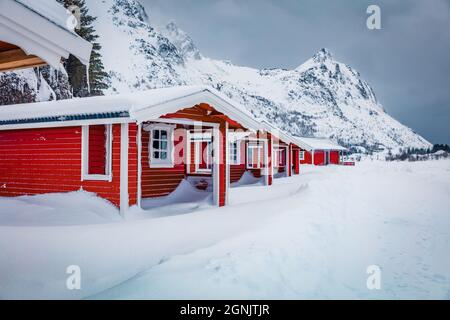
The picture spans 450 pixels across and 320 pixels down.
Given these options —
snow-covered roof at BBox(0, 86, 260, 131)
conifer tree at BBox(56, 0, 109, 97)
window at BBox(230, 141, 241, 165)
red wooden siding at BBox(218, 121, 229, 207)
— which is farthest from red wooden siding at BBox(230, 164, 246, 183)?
conifer tree at BBox(56, 0, 109, 97)

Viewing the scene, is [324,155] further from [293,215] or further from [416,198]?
[293,215]

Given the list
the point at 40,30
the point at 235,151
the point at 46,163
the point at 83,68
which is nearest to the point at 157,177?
the point at 46,163

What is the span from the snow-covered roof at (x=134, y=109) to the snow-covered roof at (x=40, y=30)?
13.1 feet

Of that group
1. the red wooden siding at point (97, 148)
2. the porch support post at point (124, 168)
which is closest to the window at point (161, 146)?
the red wooden siding at point (97, 148)

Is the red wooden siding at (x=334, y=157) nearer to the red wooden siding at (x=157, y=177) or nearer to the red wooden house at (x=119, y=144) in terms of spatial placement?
the red wooden house at (x=119, y=144)

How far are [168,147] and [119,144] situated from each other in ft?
10.9

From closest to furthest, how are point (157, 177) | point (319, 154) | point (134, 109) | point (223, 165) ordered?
point (134, 109)
point (223, 165)
point (157, 177)
point (319, 154)

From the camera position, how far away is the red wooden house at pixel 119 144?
29.3ft

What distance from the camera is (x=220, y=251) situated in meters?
5.79

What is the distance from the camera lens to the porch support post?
880cm

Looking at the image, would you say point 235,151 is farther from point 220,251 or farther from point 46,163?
point 220,251

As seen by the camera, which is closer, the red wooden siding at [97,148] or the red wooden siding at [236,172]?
the red wooden siding at [97,148]
